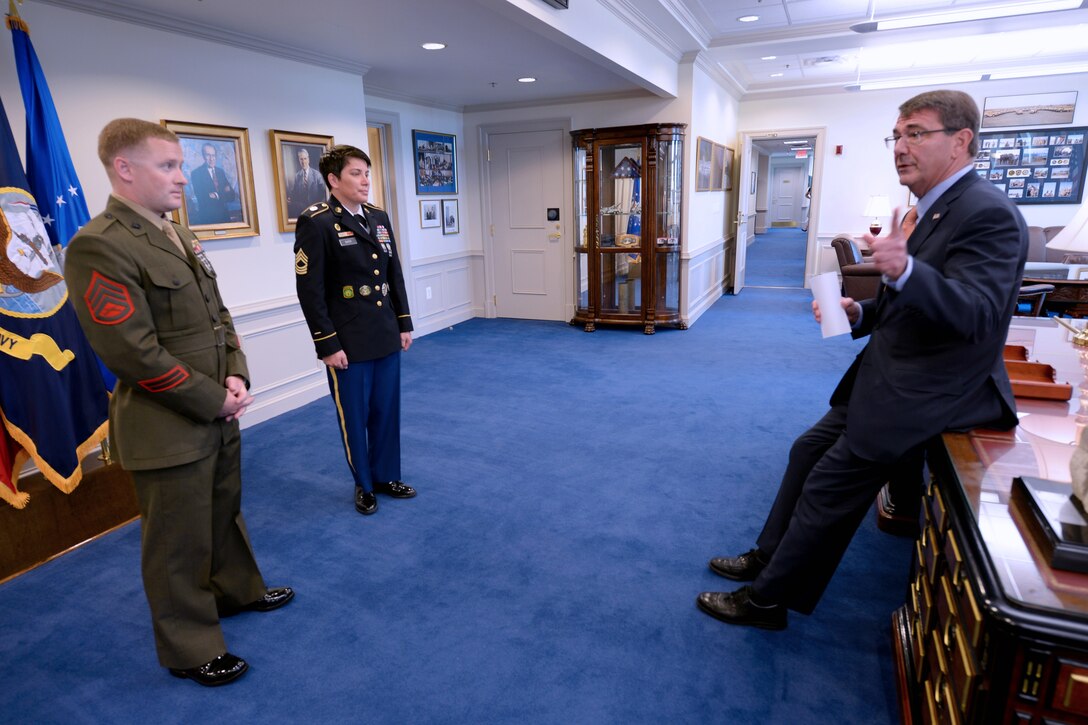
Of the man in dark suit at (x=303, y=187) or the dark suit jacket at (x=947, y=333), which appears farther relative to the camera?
the man in dark suit at (x=303, y=187)

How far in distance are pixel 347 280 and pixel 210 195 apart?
1.70m

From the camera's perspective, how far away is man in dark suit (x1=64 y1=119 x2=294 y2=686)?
160 cm

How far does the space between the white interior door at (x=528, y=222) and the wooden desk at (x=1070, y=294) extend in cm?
438

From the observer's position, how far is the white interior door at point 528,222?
6.99m

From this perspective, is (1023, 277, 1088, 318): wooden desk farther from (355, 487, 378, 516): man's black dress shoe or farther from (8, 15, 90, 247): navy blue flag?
(8, 15, 90, 247): navy blue flag

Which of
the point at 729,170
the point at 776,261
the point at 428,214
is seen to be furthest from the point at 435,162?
the point at 776,261

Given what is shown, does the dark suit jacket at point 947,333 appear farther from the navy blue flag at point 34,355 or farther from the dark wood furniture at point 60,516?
the dark wood furniture at point 60,516

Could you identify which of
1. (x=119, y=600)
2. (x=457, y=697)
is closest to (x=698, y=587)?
(x=457, y=697)

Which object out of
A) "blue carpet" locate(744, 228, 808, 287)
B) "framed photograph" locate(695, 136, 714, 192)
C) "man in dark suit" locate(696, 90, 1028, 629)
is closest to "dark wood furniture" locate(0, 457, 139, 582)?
"man in dark suit" locate(696, 90, 1028, 629)

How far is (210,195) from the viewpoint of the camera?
378 centimetres

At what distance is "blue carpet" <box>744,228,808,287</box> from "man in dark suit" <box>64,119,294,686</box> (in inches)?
356

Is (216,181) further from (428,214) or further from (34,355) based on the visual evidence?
(428,214)

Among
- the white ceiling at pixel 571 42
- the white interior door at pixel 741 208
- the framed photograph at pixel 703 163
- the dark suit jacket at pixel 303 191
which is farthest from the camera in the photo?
the white interior door at pixel 741 208

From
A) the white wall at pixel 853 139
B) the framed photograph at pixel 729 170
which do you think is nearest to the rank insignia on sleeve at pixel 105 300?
the framed photograph at pixel 729 170
